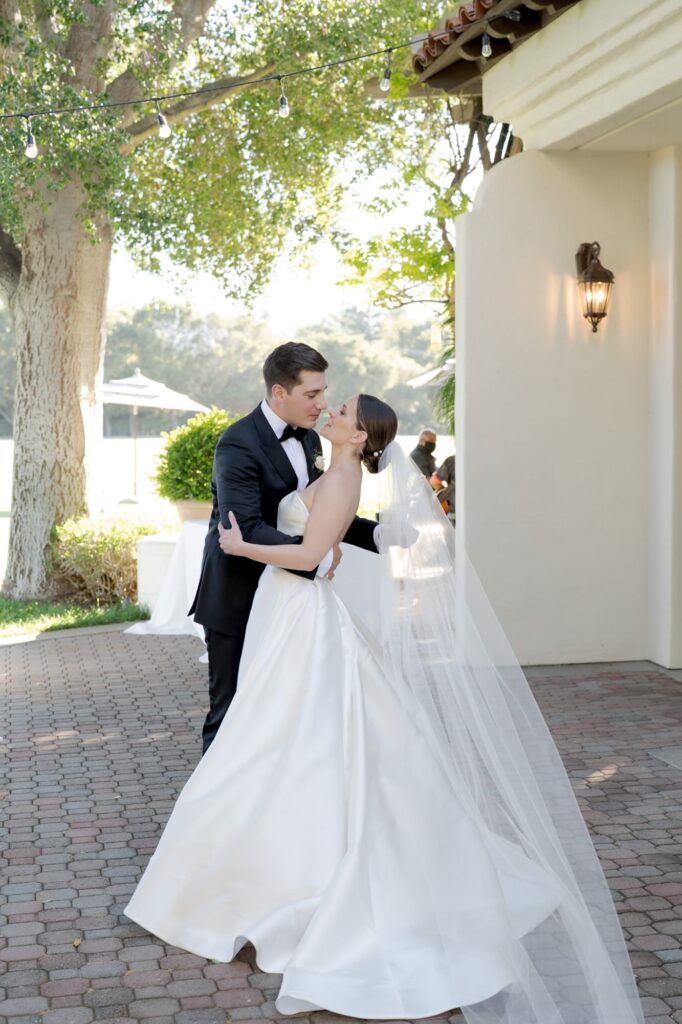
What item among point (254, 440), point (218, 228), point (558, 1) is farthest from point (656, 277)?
point (218, 228)

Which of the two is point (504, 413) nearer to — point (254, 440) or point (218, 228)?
point (254, 440)

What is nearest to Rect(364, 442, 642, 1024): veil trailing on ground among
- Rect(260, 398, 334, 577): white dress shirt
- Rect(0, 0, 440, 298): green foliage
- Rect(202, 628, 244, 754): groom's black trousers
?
Rect(260, 398, 334, 577): white dress shirt

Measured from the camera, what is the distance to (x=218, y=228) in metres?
14.1

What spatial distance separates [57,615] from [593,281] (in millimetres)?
6355

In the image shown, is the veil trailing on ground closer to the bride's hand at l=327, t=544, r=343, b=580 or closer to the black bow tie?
the bride's hand at l=327, t=544, r=343, b=580

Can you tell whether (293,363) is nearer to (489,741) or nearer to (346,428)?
(346,428)

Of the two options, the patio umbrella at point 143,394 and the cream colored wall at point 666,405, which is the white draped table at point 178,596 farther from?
the patio umbrella at point 143,394

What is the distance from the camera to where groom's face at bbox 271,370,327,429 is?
4.16 m

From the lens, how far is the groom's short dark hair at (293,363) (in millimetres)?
4145

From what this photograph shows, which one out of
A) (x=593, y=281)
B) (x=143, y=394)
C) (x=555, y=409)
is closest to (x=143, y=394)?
(x=143, y=394)

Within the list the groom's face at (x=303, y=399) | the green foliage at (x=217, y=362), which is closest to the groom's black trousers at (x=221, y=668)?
the groom's face at (x=303, y=399)

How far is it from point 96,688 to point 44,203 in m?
5.65

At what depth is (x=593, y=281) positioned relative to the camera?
7.91 meters

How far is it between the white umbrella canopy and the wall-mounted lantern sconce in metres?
12.8
